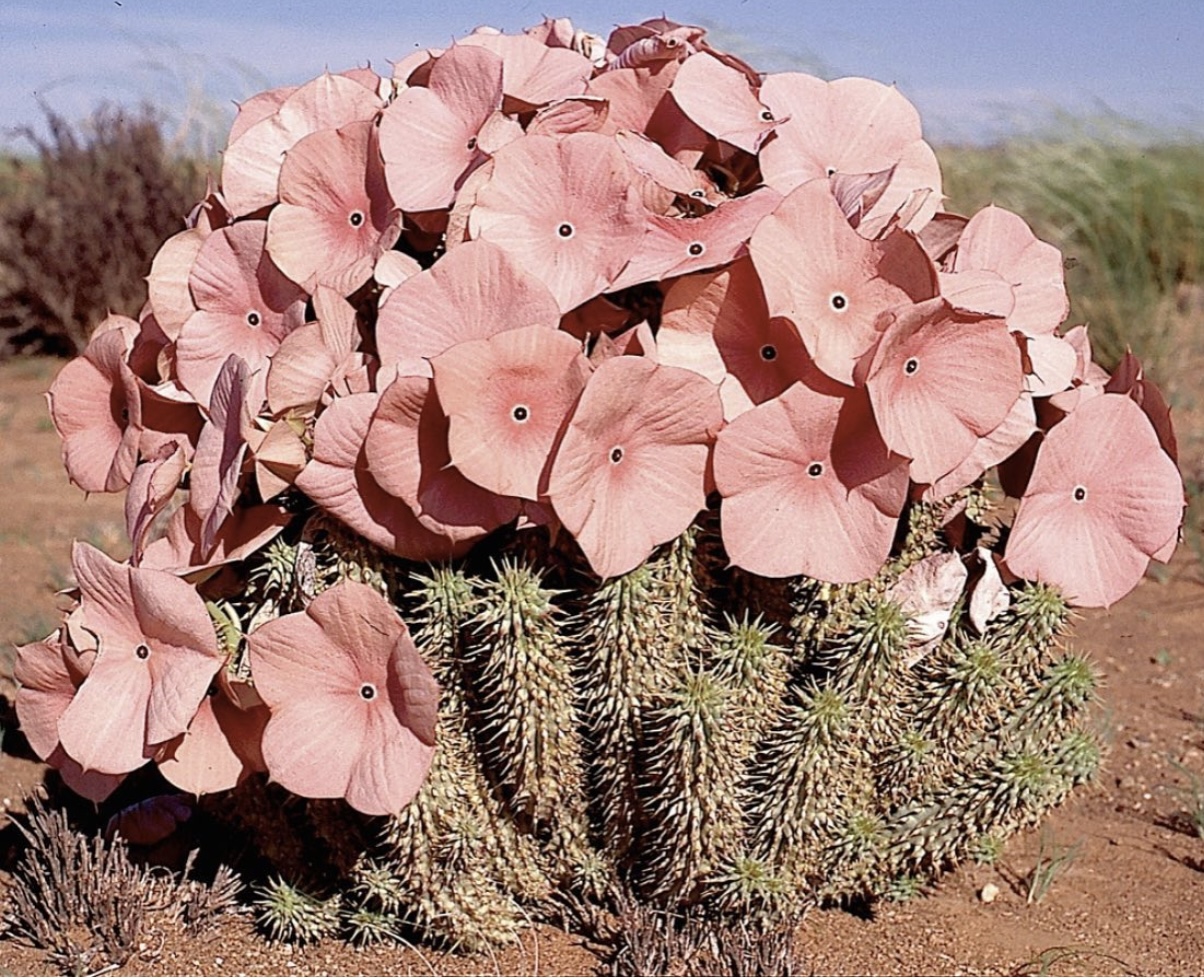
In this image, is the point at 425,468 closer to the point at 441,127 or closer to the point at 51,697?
the point at 441,127

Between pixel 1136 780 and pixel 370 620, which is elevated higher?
pixel 370 620

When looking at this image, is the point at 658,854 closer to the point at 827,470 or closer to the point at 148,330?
the point at 827,470

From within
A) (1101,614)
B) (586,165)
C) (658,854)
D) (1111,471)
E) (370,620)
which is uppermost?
(586,165)

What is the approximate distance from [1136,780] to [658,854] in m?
1.48

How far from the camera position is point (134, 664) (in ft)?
7.13

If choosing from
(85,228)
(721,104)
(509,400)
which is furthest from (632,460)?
(85,228)

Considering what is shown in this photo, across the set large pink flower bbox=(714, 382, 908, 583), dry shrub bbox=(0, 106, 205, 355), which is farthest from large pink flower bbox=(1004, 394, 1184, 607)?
dry shrub bbox=(0, 106, 205, 355)

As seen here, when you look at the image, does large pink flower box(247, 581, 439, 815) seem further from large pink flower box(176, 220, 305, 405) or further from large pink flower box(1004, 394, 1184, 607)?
large pink flower box(1004, 394, 1184, 607)

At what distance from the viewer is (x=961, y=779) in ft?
7.80

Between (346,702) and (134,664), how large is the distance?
342 mm

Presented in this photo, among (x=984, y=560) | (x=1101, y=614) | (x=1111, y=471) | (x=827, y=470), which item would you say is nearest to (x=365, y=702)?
(x=827, y=470)

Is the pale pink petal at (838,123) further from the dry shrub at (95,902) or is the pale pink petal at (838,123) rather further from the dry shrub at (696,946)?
A: the dry shrub at (95,902)

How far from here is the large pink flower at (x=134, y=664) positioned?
208 cm

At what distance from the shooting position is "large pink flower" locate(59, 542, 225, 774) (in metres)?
2.08
